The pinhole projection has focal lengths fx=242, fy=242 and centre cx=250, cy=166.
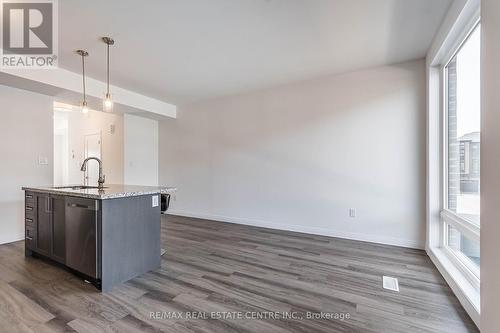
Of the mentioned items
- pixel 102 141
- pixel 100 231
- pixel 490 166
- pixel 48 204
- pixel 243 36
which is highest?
pixel 243 36

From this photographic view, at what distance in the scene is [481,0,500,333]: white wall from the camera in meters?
1.41

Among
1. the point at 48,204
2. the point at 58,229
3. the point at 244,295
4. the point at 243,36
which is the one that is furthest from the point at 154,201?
the point at 243,36

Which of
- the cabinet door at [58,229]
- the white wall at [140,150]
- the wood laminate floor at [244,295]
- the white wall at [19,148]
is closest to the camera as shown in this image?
the wood laminate floor at [244,295]

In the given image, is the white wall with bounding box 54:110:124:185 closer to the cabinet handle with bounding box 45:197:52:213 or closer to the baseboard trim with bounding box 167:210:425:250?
the baseboard trim with bounding box 167:210:425:250

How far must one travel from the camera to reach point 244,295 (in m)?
2.19

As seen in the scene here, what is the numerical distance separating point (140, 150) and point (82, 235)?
3680 mm

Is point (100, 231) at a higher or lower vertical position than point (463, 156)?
lower

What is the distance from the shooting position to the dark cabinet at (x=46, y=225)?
8.66 ft

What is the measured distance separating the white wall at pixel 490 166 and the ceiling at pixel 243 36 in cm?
93

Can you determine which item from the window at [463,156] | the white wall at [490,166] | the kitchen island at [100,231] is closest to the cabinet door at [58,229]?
the kitchen island at [100,231]

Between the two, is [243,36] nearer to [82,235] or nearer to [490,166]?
[490,166]

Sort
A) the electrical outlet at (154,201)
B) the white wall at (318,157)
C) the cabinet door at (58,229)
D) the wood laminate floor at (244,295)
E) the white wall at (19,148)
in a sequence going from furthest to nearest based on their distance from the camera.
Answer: the white wall at (19,148) → the white wall at (318,157) → the electrical outlet at (154,201) → the cabinet door at (58,229) → the wood laminate floor at (244,295)

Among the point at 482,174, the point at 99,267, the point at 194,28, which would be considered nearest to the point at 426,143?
the point at 482,174

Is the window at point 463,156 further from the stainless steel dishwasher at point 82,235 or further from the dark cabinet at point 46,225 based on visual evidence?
the dark cabinet at point 46,225
